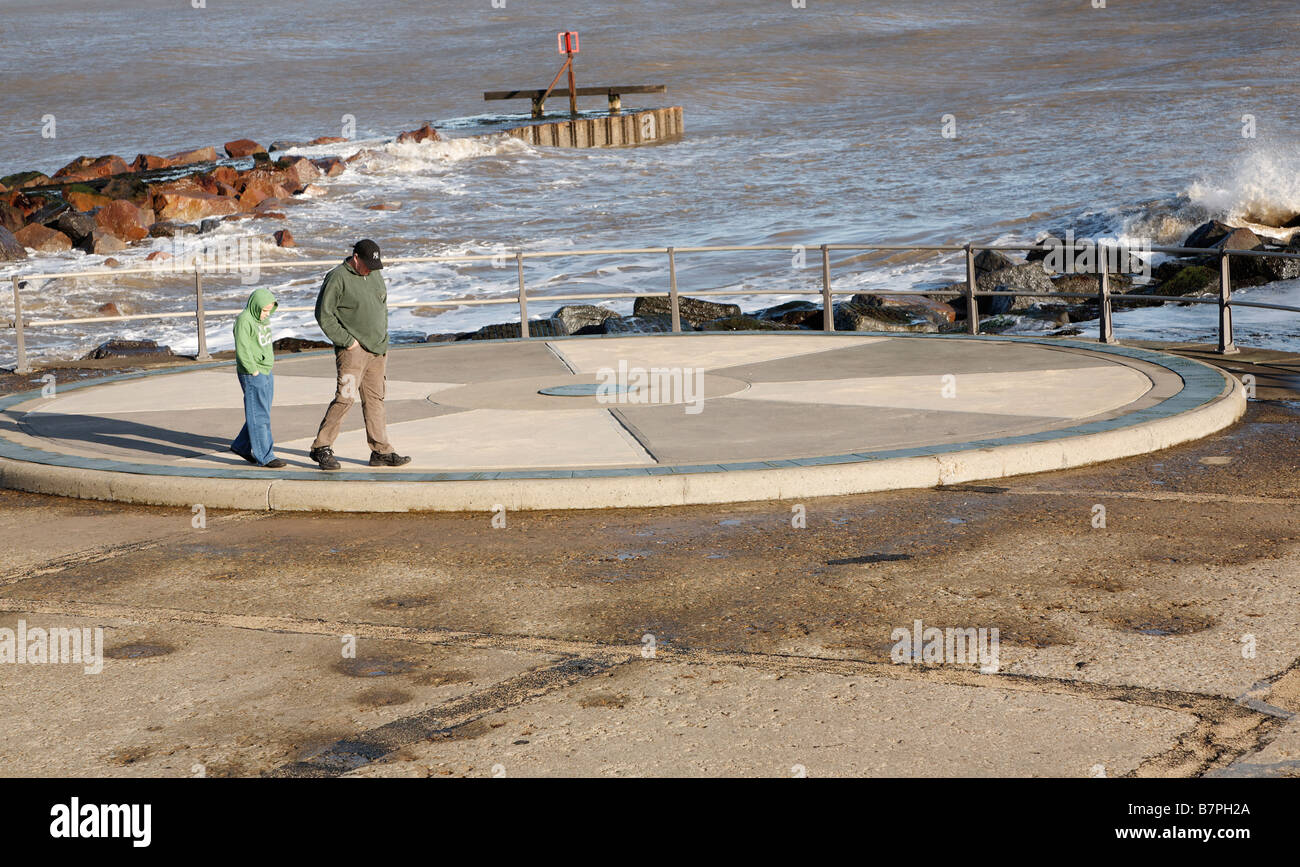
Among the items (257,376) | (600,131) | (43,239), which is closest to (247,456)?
(257,376)

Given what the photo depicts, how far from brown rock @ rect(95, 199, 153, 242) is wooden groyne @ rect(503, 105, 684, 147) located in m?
23.1

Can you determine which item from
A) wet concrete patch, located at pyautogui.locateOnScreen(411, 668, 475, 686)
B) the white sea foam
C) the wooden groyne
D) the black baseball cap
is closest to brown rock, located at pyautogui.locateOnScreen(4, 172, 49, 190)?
the wooden groyne

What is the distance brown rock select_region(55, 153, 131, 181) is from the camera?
55844mm

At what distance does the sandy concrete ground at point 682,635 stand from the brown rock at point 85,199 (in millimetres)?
42495

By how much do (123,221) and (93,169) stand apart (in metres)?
12.5

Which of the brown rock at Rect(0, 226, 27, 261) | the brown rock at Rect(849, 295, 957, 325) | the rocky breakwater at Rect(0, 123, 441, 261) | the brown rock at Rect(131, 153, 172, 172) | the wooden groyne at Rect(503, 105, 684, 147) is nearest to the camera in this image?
the brown rock at Rect(849, 295, 957, 325)

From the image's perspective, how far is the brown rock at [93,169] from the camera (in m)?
55.8

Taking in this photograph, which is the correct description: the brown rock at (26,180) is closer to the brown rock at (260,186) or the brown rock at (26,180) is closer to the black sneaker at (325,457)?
the brown rock at (260,186)

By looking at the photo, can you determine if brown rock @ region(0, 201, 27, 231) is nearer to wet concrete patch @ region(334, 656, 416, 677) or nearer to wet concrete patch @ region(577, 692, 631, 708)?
wet concrete patch @ region(334, 656, 416, 677)

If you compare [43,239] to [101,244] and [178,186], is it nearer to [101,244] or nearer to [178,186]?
[101,244]

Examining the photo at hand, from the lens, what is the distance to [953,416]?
32.7ft

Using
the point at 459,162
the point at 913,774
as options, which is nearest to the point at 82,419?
the point at 913,774

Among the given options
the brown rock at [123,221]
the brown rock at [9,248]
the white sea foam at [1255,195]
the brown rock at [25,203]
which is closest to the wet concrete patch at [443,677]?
the white sea foam at [1255,195]
